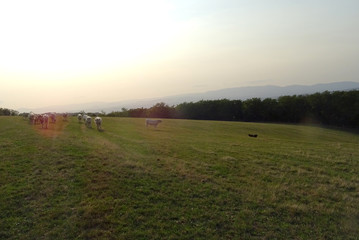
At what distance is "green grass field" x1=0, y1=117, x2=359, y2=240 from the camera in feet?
24.1

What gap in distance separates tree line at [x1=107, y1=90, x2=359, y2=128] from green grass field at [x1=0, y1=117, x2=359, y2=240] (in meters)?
74.2

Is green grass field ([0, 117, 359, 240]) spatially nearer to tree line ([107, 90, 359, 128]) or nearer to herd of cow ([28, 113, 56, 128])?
herd of cow ([28, 113, 56, 128])

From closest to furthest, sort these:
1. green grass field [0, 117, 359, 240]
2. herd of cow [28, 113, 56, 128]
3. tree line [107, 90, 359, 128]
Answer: green grass field [0, 117, 359, 240], herd of cow [28, 113, 56, 128], tree line [107, 90, 359, 128]

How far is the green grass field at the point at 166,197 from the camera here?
7.34 metres

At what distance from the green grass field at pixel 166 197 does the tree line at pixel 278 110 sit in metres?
74.2

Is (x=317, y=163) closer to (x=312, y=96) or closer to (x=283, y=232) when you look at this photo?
(x=283, y=232)

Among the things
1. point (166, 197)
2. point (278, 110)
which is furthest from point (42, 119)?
point (278, 110)

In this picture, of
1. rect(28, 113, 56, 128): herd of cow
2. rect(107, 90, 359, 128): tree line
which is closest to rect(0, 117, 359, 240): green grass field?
rect(28, 113, 56, 128): herd of cow

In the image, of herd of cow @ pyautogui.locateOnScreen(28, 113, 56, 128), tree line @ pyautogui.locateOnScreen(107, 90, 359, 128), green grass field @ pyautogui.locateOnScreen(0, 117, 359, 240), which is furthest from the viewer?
tree line @ pyautogui.locateOnScreen(107, 90, 359, 128)

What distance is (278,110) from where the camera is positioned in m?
87.9

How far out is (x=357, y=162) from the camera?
54.4 feet

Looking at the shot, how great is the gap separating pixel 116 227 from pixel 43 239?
6.28 feet

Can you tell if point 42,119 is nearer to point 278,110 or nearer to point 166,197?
point 166,197

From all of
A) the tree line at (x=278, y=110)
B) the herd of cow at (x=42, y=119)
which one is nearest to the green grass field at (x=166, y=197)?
the herd of cow at (x=42, y=119)
